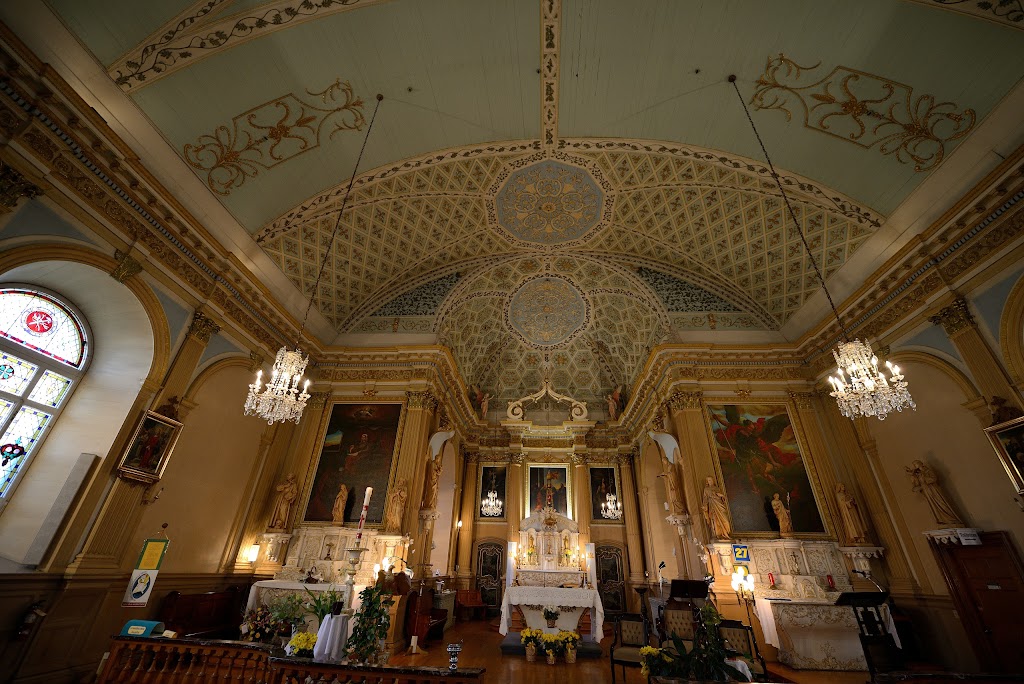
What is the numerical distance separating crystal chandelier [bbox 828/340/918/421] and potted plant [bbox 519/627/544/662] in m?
6.53

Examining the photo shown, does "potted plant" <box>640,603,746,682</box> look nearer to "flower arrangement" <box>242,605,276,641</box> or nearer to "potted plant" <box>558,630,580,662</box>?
"potted plant" <box>558,630,580,662</box>

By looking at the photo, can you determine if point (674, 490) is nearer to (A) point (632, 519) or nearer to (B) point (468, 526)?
(A) point (632, 519)

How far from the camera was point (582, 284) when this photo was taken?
1400 centimetres

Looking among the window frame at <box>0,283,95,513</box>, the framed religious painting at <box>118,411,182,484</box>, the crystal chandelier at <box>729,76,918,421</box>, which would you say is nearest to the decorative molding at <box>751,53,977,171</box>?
the crystal chandelier at <box>729,76,918,421</box>

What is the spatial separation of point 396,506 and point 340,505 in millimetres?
1428

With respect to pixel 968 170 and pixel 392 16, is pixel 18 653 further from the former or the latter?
pixel 968 170

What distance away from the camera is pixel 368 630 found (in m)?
4.65

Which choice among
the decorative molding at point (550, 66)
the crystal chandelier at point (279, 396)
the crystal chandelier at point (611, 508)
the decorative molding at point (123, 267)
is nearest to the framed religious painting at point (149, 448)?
the crystal chandelier at point (279, 396)

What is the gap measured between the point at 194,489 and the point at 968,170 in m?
15.2

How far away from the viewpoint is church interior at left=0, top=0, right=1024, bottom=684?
19.7ft

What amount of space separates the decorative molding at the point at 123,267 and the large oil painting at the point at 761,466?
41.2 ft

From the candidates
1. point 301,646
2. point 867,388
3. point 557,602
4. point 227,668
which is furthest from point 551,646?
point 867,388

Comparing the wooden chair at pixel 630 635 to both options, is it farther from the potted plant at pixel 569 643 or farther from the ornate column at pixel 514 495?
the ornate column at pixel 514 495

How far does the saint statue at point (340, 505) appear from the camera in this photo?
1010cm
